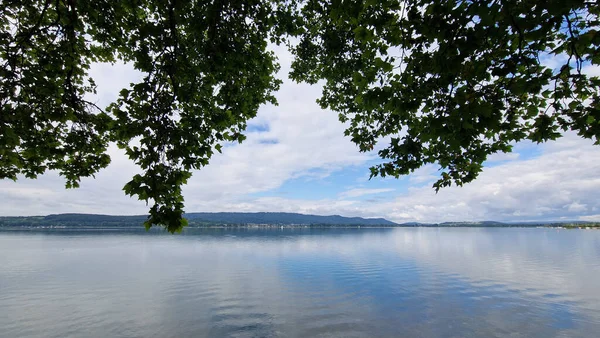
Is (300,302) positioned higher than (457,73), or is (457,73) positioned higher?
(457,73)

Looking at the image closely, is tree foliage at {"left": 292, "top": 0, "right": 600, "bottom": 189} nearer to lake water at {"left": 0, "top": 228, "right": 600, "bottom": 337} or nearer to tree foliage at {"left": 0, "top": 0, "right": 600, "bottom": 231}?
tree foliage at {"left": 0, "top": 0, "right": 600, "bottom": 231}

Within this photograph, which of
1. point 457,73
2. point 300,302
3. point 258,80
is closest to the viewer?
point 457,73

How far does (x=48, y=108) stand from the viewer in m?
9.16

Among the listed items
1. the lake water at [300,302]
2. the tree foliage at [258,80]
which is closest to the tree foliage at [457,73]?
the tree foliage at [258,80]

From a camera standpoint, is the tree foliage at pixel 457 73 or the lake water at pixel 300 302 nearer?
the tree foliage at pixel 457 73

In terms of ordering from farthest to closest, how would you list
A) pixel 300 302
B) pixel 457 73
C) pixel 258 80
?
1. pixel 300 302
2. pixel 258 80
3. pixel 457 73

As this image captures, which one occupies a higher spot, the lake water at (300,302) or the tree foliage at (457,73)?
the tree foliage at (457,73)

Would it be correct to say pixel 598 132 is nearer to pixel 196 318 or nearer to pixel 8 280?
pixel 196 318

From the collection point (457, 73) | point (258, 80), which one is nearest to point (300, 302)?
point (258, 80)

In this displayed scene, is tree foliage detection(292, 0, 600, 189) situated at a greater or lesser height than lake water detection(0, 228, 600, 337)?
greater

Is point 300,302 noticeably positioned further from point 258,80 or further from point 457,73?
point 457,73

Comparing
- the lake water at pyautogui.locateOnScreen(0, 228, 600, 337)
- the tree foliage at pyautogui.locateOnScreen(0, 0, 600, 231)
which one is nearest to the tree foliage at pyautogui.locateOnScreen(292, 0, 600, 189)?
the tree foliage at pyautogui.locateOnScreen(0, 0, 600, 231)

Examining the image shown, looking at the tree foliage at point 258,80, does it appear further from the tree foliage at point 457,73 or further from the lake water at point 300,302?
the lake water at point 300,302

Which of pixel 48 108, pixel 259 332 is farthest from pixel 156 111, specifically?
pixel 259 332
